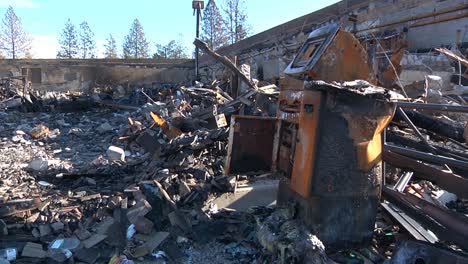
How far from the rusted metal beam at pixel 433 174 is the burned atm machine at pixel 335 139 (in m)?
0.46

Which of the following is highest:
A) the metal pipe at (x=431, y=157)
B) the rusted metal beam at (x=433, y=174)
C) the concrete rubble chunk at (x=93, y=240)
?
the metal pipe at (x=431, y=157)

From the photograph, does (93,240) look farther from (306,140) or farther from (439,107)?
(439,107)

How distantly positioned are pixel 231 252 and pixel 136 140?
5586 millimetres

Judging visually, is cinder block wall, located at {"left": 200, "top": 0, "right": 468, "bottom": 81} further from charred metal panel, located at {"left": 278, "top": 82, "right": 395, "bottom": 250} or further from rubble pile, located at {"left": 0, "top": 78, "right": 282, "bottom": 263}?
charred metal panel, located at {"left": 278, "top": 82, "right": 395, "bottom": 250}

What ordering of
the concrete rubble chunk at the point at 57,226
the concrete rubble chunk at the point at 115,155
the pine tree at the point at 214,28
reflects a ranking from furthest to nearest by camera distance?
the pine tree at the point at 214,28 → the concrete rubble chunk at the point at 115,155 → the concrete rubble chunk at the point at 57,226

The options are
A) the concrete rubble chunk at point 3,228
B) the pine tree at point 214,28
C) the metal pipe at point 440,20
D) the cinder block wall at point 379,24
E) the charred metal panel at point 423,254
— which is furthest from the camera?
the pine tree at point 214,28

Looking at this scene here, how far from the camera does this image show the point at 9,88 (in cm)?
1811

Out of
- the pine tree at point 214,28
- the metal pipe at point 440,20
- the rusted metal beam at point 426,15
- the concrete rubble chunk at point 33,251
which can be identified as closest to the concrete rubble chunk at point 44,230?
the concrete rubble chunk at point 33,251

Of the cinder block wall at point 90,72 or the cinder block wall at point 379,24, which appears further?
the cinder block wall at point 90,72

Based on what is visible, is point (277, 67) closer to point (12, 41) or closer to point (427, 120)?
point (427, 120)

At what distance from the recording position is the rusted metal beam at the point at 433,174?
304 centimetres

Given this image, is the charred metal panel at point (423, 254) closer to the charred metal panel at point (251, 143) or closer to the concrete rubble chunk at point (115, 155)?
the charred metal panel at point (251, 143)

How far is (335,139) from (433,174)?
1.01m

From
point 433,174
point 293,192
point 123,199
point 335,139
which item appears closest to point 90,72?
point 123,199
